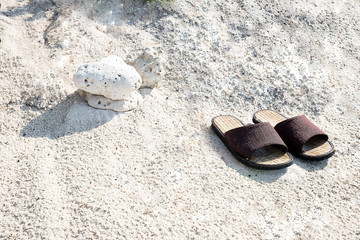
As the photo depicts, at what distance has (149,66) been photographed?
12.5 ft

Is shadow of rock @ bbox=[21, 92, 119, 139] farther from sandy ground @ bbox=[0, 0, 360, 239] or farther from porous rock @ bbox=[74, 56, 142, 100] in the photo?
porous rock @ bbox=[74, 56, 142, 100]

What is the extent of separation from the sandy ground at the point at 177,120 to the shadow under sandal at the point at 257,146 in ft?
0.31

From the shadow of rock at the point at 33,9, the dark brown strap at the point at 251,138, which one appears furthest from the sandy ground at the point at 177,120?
the dark brown strap at the point at 251,138

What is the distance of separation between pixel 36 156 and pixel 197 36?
2300mm

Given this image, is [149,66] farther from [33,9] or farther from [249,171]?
[33,9]

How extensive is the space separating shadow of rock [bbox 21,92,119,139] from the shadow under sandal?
1077mm

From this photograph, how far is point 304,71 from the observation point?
14.6 ft

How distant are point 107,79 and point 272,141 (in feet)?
4.97

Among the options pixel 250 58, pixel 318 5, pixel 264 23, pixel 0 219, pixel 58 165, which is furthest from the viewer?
pixel 318 5

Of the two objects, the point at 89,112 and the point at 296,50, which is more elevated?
the point at 296,50

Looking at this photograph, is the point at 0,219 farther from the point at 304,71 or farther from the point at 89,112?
the point at 304,71

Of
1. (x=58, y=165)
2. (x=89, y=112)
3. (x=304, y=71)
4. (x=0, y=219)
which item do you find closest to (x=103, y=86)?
(x=89, y=112)

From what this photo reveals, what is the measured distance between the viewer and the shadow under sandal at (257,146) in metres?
3.25

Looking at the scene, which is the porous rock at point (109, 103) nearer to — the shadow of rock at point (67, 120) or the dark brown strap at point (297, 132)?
the shadow of rock at point (67, 120)
